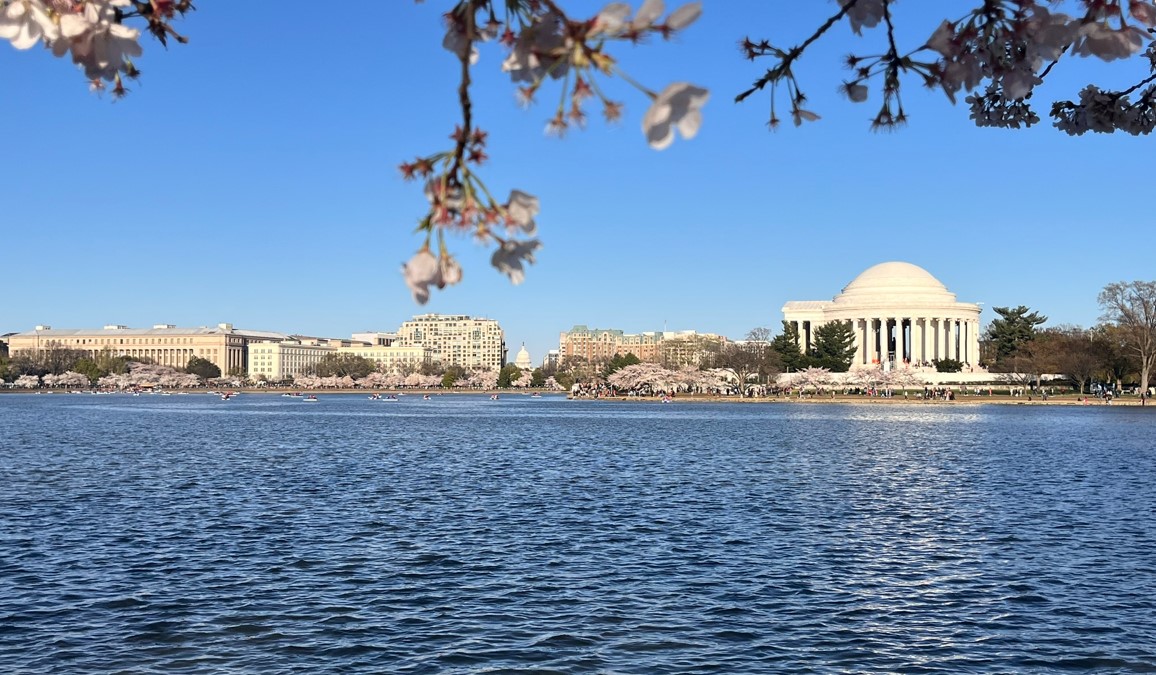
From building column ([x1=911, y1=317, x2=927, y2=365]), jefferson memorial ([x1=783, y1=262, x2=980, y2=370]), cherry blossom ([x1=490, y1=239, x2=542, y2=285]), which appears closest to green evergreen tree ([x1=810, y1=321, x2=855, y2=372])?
jefferson memorial ([x1=783, y1=262, x2=980, y2=370])

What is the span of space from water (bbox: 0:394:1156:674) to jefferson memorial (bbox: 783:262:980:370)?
107750 mm

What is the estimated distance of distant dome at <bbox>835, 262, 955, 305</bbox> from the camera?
153 metres

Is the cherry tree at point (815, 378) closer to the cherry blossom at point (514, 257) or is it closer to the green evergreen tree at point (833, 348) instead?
the green evergreen tree at point (833, 348)

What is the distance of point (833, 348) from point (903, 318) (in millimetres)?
14207

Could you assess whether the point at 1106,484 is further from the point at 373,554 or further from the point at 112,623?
the point at 112,623

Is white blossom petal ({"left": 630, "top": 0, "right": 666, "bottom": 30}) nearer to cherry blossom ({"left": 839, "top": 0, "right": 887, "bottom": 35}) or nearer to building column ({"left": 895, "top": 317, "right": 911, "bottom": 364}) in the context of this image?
cherry blossom ({"left": 839, "top": 0, "right": 887, "bottom": 35})

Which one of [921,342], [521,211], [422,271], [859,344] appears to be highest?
[921,342]

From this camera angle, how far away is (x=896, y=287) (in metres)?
155

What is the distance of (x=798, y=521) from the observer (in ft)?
93.3

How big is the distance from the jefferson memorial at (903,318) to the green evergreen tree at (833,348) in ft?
20.0

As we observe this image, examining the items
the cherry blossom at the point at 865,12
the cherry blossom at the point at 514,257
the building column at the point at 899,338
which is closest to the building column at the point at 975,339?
the building column at the point at 899,338

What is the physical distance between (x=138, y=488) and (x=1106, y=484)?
1252 inches

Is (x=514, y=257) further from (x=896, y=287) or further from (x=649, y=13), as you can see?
(x=896, y=287)

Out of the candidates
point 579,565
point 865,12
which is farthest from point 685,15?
point 579,565
